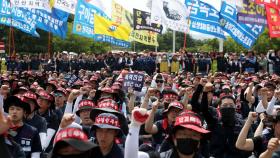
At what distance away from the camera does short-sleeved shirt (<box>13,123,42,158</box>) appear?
5.16 m

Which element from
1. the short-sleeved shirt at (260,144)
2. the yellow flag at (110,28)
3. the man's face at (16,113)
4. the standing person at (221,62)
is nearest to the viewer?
the short-sleeved shirt at (260,144)

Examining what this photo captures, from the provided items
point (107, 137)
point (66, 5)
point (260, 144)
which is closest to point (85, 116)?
point (107, 137)

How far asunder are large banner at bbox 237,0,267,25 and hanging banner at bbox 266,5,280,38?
174 cm

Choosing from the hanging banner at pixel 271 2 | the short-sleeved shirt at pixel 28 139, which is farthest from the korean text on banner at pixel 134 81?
the hanging banner at pixel 271 2

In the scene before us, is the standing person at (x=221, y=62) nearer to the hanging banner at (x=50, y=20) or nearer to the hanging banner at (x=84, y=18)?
the hanging banner at (x=84, y=18)

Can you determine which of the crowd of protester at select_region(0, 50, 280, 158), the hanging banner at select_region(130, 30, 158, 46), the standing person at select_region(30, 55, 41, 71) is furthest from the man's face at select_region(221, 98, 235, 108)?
the standing person at select_region(30, 55, 41, 71)

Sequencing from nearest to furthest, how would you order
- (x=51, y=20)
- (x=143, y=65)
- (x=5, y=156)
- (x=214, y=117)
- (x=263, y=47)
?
(x=5, y=156)
(x=214, y=117)
(x=51, y=20)
(x=143, y=65)
(x=263, y=47)

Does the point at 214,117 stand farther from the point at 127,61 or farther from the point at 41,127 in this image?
the point at 127,61

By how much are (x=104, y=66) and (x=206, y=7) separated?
6834mm

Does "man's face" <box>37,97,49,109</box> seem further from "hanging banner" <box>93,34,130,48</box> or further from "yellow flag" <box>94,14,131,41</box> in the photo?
"hanging banner" <box>93,34,130,48</box>

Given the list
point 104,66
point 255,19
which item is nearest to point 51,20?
point 104,66

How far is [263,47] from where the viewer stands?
180 ft

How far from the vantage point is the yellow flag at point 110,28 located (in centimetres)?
2428

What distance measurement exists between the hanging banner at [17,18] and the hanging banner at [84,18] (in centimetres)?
204
